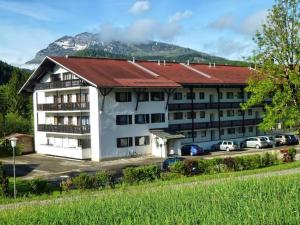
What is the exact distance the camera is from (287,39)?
36719 mm

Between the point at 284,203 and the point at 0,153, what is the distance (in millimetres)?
47614

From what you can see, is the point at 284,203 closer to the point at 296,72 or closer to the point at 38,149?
the point at 296,72

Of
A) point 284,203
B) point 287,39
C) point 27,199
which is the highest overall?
point 287,39

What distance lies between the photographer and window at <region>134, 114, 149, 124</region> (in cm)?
4989

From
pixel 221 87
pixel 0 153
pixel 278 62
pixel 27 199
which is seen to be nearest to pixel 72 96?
pixel 0 153

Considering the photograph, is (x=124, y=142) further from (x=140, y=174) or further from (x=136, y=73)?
(x=140, y=174)

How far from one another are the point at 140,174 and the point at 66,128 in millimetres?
23838

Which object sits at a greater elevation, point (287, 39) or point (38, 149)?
point (287, 39)

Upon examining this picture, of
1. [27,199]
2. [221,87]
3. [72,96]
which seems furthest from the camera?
[221,87]

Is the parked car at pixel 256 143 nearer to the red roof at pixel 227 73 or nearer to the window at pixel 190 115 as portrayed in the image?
the window at pixel 190 115

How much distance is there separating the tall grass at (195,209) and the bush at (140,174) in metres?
12.5

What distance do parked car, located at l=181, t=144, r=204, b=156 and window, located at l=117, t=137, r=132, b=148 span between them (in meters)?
6.55

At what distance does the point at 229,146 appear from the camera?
54.3 meters

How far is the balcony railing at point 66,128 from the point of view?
48.0 metres
